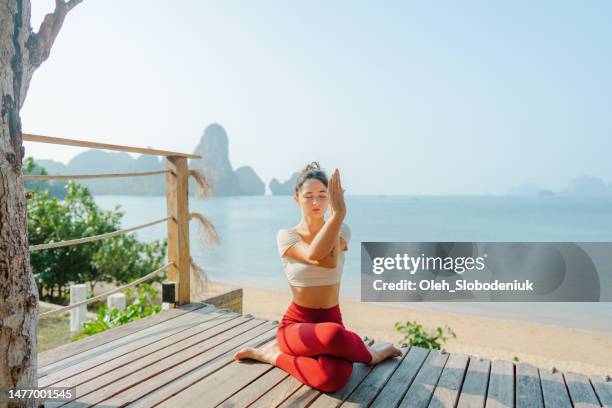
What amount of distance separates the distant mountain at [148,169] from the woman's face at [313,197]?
45.7m

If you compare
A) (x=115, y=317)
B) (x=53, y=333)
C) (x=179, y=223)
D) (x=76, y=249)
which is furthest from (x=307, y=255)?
(x=76, y=249)

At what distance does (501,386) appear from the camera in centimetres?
205

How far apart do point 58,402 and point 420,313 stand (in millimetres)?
8062

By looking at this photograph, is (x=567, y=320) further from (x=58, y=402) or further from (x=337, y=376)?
(x=58, y=402)

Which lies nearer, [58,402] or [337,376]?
[58,402]

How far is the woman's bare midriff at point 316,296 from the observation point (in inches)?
82.7

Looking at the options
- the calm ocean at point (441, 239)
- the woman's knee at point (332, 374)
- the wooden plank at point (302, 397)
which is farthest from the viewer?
the calm ocean at point (441, 239)

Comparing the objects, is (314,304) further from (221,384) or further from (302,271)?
(221,384)

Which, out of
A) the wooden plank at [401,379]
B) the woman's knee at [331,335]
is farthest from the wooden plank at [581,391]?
the woman's knee at [331,335]

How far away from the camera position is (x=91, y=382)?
6.58 feet

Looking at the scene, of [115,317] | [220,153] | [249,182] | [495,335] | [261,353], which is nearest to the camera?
[261,353]

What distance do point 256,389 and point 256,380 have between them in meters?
0.10

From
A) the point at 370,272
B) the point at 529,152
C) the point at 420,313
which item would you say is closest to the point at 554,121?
the point at 529,152

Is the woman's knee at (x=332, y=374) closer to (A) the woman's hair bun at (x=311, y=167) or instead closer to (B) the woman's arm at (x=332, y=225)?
(B) the woman's arm at (x=332, y=225)
